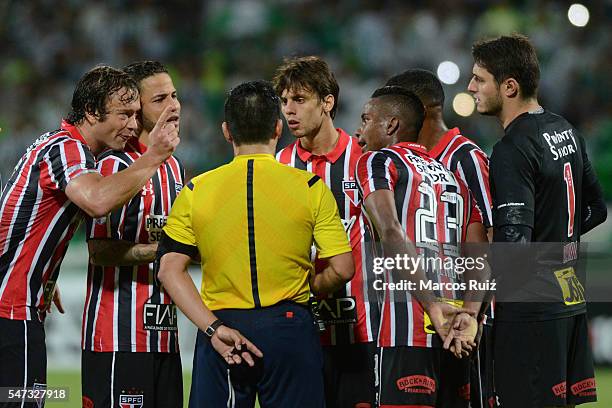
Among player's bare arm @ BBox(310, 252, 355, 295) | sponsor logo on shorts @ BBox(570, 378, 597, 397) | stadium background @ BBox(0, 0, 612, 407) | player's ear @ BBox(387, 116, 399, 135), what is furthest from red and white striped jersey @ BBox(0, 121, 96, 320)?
stadium background @ BBox(0, 0, 612, 407)

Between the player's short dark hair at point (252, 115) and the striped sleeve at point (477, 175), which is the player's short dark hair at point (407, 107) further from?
the player's short dark hair at point (252, 115)

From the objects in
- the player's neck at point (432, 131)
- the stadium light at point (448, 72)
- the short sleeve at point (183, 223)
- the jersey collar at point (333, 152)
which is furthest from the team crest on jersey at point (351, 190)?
the stadium light at point (448, 72)

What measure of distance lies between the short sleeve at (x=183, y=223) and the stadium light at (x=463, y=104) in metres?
6.81

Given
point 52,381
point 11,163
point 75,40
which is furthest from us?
point 75,40

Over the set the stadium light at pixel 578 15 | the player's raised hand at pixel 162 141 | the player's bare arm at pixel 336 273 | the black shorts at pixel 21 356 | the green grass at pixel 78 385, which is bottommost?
the green grass at pixel 78 385

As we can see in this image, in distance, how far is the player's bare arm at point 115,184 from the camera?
4.33m

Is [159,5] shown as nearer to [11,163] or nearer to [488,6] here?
[11,163]

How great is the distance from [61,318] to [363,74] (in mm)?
4761

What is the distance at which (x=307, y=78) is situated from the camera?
529cm

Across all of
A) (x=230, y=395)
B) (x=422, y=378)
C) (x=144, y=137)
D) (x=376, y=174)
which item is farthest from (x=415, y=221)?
→ (x=144, y=137)

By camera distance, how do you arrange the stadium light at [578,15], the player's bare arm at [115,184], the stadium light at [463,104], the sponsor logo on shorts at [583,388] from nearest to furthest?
the player's bare arm at [115,184] → the sponsor logo on shorts at [583,388] → the stadium light at [463,104] → the stadium light at [578,15]

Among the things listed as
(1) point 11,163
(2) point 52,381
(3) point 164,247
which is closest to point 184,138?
(1) point 11,163

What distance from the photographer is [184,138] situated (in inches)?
447

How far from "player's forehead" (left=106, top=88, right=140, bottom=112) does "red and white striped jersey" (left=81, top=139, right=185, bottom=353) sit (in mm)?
328
